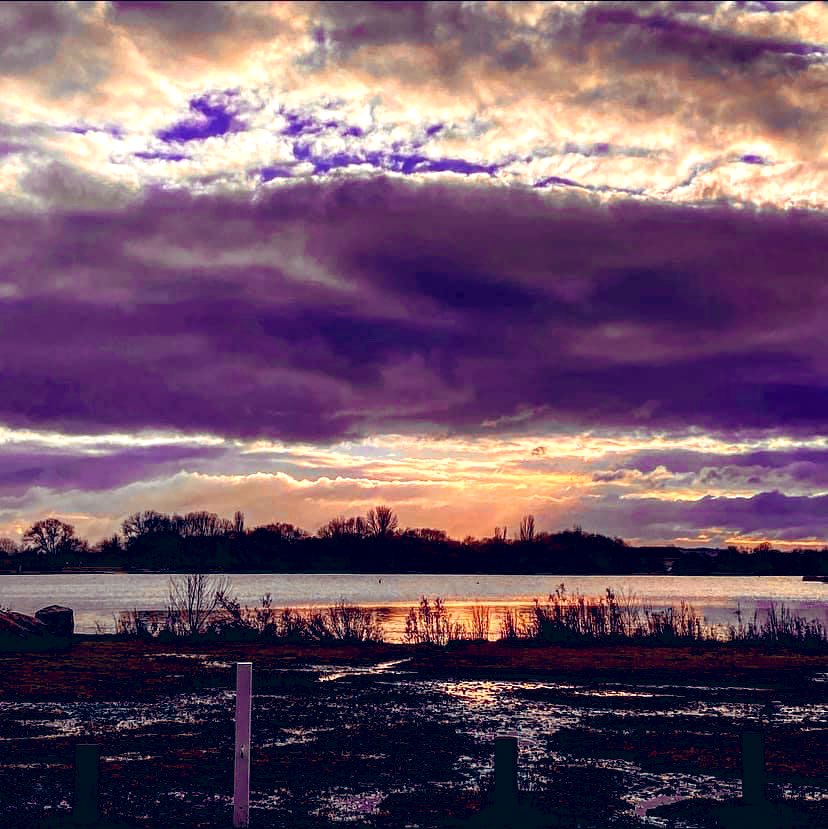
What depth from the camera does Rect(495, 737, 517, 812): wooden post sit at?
1060 cm

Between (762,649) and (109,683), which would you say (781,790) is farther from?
(762,649)

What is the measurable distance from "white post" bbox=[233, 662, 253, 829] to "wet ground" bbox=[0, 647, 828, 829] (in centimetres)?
48

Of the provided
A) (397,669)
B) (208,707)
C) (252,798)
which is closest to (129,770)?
(252,798)

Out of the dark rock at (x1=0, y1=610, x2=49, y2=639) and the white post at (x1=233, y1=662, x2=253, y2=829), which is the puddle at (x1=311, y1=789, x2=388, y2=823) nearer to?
the white post at (x1=233, y1=662, x2=253, y2=829)

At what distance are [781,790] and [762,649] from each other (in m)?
23.3

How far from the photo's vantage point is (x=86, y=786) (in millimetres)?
10359

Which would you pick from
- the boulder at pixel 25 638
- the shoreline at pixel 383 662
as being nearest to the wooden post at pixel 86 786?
the shoreline at pixel 383 662

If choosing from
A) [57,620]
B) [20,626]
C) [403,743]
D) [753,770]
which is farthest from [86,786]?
[57,620]

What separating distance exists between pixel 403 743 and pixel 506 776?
5.81m

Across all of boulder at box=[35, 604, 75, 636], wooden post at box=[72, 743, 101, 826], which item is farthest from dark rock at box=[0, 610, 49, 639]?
wooden post at box=[72, 743, 101, 826]

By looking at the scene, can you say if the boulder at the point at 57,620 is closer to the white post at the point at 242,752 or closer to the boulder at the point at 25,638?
the boulder at the point at 25,638

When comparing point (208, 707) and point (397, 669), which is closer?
point (208, 707)

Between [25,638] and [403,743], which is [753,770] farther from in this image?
[25,638]

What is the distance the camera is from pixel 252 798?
1218cm
